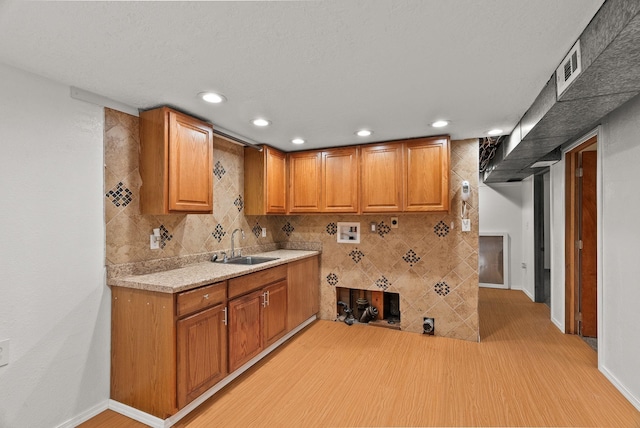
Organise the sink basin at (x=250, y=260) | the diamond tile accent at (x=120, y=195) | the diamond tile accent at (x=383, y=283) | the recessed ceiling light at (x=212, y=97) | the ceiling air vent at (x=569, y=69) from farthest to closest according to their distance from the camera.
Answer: the diamond tile accent at (x=383, y=283), the sink basin at (x=250, y=260), the diamond tile accent at (x=120, y=195), the recessed ceiling light at (x=212, y=97), the ceiling air vent at (x=569, y=69)

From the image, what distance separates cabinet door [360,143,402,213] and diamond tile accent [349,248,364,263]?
638mm

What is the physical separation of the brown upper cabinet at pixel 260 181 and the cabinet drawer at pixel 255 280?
779 mm

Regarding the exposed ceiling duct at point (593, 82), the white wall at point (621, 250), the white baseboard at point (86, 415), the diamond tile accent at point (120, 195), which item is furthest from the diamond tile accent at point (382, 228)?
the white baseboard at point (86, 415)

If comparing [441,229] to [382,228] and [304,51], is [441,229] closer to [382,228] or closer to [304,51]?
[382,228]

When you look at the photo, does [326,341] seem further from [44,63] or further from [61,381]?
[44,63]

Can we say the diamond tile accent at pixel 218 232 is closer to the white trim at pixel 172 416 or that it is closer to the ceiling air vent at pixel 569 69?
the white trim at pixel 172 416

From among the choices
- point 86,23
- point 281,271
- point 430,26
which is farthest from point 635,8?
point 281,271

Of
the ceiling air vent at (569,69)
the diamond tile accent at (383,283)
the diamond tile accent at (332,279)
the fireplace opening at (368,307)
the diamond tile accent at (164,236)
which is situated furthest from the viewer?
the diamond tile accent at (332,279)

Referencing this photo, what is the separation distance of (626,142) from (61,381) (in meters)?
4.29

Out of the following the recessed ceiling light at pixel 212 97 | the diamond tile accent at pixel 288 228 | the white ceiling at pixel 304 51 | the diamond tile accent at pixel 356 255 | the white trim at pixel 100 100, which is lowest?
the diamond tile accent at pixel 356 255

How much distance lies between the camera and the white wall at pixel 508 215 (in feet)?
18.5

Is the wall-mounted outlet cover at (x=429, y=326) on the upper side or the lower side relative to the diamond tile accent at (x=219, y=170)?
lower

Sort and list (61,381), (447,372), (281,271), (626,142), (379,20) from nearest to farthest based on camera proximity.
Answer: (379,20) → (61,381) → (626,142) → (447,372) → (281,271)

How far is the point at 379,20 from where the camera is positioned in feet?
4.34
